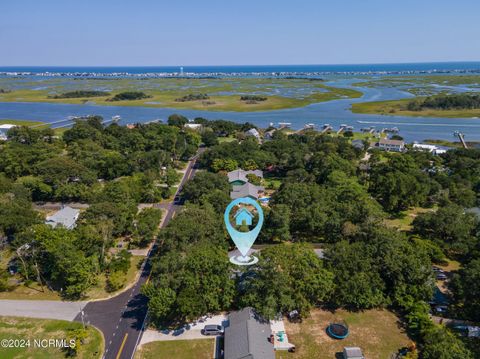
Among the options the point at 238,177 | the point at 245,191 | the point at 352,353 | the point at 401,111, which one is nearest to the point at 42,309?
the point at 352,353

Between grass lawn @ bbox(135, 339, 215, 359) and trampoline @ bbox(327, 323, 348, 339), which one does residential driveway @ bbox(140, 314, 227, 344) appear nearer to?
grass lawn @ bbox(135, 339, 215, 359)

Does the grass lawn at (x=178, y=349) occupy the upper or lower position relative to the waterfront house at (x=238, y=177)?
lower

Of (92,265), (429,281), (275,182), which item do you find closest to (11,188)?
(92,265)

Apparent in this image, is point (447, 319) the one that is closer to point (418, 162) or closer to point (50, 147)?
point (418, 162)

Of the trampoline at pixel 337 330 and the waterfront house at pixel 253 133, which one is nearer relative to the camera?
the trampoline at pixel 337 330

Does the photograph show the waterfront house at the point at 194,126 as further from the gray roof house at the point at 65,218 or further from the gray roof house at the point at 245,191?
the gray roof house at the point at 65,218

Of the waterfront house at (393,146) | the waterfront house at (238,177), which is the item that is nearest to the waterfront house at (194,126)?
the waterfront house at (238,177)
